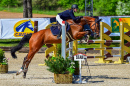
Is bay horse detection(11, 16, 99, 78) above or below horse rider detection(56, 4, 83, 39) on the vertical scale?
below

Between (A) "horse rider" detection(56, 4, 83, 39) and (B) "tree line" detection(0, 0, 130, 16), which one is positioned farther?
(B) "tree line" detection(0, 0, 130, 16)

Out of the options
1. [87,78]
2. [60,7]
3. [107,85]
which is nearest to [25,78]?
[87,78]

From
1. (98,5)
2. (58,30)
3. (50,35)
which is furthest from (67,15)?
(98,5)

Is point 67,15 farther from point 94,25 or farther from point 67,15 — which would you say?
point 94,25

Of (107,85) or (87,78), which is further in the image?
(87,78)

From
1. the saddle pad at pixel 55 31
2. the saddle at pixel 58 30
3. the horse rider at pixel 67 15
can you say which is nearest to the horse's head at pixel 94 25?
the horse rider at pixel 67 15

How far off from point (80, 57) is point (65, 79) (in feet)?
2.21

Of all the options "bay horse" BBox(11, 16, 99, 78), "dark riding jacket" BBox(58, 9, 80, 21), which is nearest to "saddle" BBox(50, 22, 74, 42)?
"bay horse" BBox(11, 16, 99, 78)

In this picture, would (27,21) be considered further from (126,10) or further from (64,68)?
(126,10)

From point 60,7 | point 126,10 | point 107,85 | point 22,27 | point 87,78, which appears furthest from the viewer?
point 60,7

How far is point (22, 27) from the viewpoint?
1895cm

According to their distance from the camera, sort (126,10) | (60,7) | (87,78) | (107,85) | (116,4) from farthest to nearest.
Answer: (60,7) → (116,4) → (126,10) → (87,78) → (107,85)

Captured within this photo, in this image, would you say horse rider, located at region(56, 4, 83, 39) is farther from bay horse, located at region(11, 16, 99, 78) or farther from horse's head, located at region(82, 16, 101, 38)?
horse's head, located at region(82, 16, 101, 38)

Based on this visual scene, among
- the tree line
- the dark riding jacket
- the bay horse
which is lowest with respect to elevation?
the bay horse
